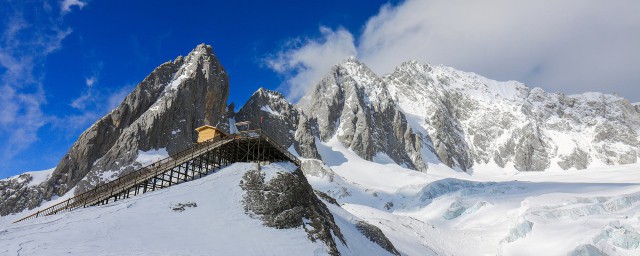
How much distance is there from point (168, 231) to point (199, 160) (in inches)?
571

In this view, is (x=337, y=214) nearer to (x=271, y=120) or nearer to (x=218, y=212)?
(x=218, y=212)

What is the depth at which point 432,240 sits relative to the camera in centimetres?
6334

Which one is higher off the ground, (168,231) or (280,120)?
(280,120)

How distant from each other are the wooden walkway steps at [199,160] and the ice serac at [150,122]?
233 ft

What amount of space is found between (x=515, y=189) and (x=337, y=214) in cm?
6995

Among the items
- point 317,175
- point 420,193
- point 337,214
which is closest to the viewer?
point 337,214

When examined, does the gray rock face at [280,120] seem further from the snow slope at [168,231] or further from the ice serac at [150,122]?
the snow slope at [168,231]

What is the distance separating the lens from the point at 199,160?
1756 inches

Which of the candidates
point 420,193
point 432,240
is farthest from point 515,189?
point 432,240

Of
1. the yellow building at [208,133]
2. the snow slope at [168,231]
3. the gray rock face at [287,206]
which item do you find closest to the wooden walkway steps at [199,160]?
the yellow building at [208,133]

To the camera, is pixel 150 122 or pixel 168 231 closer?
pixel 168 231

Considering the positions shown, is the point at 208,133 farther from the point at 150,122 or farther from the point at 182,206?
the point at 150,122

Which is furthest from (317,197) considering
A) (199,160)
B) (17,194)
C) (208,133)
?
(17,194)

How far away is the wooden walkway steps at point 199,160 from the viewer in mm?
39594
